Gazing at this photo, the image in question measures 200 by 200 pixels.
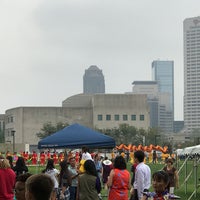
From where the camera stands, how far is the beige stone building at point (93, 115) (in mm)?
134750

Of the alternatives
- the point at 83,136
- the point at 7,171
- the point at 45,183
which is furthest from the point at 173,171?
the point at 45,183

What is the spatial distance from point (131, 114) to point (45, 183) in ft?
431

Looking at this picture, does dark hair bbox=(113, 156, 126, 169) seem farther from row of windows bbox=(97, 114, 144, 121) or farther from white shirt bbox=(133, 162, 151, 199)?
row of windows bbox=(97, 114, 144, 121)

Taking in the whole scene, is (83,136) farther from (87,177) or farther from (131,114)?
(131,114)

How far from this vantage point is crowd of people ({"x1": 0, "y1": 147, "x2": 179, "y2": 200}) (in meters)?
5.23

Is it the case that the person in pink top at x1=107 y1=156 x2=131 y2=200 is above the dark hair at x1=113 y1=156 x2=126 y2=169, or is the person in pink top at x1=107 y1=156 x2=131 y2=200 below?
below

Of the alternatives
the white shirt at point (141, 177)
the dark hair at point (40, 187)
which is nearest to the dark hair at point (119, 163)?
the white shirt at point (141, 177)

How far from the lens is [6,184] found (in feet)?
39.5

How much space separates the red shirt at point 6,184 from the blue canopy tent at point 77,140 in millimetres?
5836

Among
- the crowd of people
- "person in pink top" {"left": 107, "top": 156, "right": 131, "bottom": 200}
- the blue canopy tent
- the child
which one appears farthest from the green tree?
the child

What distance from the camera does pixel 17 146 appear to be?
408 ft

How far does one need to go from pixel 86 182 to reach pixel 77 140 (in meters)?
5.95

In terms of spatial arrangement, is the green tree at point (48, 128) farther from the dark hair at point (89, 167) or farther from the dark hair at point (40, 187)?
the dark hair at point (40, 187)

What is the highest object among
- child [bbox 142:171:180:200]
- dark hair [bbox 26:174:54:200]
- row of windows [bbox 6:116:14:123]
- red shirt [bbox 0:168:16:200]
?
row of windows [bbox 6:116:14:123]
